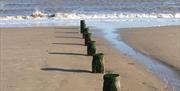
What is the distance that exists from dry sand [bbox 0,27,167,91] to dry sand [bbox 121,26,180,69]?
1.19m

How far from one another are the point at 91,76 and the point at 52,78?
104 cm

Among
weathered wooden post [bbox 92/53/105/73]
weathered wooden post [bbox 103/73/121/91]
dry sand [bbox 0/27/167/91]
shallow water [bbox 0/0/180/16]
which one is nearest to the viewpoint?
weathered wooden post [bbox 103/73/121/91]

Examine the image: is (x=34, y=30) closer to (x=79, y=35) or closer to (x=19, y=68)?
(x=79, y=35)

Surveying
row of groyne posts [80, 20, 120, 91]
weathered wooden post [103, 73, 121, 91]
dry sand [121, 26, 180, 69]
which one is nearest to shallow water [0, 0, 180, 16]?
dry sand [121, 26, 180, 69]

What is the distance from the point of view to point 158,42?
21266mm

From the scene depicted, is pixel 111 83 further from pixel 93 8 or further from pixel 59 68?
pixel 93 8

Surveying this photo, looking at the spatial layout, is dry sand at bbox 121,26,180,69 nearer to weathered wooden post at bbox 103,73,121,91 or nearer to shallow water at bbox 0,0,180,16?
weathered wooden post at bbox 103,73,121,91

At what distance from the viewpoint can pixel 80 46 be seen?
797 inches

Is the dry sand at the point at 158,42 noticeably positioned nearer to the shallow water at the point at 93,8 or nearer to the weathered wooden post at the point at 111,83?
the weathered wooden post at the point at 111,83

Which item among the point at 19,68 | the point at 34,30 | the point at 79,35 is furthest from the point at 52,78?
the point at 34,30

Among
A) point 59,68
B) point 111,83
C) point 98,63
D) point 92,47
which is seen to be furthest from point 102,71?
point 111,83

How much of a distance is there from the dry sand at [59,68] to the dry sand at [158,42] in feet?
3.91

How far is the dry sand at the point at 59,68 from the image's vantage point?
1213cm

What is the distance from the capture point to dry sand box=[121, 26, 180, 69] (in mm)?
17203
